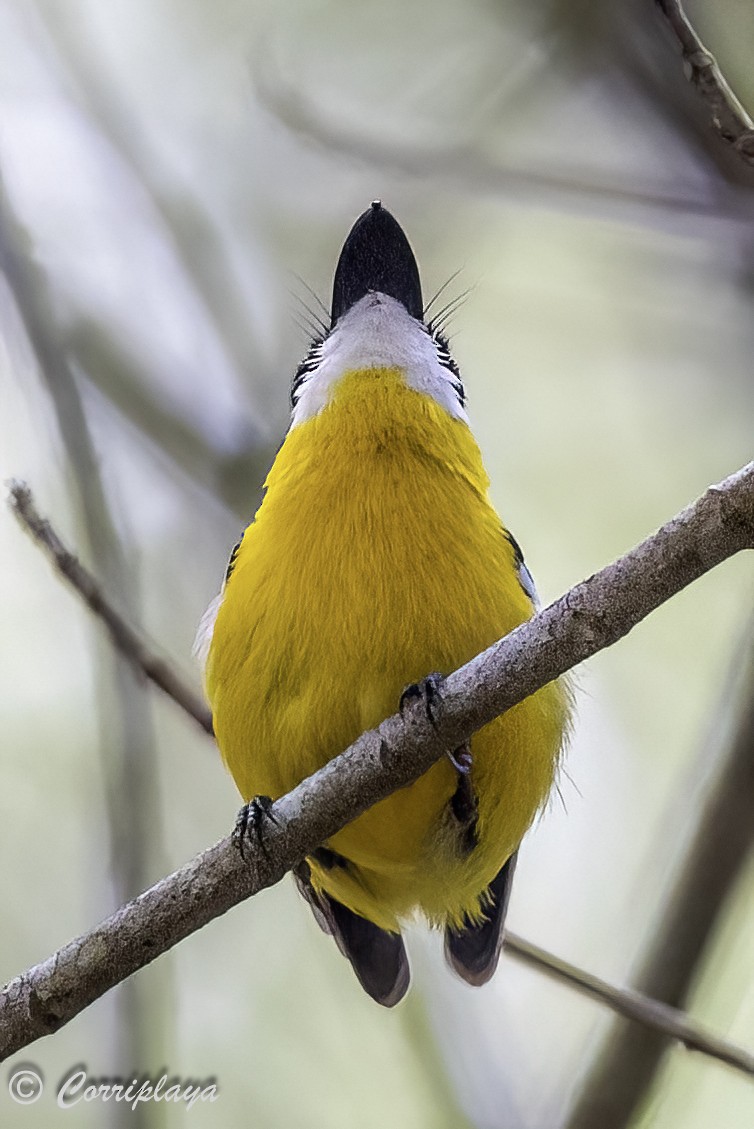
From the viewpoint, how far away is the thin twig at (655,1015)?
2947 millimetres

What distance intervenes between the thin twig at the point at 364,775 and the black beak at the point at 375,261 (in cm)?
158

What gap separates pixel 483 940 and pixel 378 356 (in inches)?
73.9

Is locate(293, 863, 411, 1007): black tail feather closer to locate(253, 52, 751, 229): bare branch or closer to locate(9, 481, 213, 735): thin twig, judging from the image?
locate(9, 481, 213, 735): thin twig

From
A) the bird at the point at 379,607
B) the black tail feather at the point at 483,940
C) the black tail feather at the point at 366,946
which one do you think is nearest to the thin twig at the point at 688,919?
the bird at the point at 379,607

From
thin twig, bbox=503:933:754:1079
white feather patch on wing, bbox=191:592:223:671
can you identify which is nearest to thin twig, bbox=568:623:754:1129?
thin twig, bbox=503:933:754:1079

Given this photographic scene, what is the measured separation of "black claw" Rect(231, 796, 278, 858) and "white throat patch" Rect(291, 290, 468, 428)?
1.21m

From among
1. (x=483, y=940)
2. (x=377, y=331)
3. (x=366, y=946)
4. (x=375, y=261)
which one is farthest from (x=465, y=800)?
(x=375, y=261)

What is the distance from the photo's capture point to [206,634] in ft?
12.3

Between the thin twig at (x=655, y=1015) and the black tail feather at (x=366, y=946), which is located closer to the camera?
the thin twig at (x=655, y=1015)

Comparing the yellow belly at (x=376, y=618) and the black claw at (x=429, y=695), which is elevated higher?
the yellow belly at (x=376, y=618)

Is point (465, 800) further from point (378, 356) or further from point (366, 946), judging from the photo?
point (378, 356)

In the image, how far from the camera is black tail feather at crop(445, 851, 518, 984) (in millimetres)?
3957

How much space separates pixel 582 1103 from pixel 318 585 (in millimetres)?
1379

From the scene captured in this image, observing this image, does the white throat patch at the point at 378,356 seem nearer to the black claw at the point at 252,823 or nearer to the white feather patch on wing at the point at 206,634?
the white feather patch on wing at the point at 206,634
